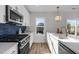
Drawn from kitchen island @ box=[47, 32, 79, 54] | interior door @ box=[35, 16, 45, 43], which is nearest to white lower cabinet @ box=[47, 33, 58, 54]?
kitchen island @ box=[47, 32, 79, 54]

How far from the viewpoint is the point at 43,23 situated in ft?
27.8

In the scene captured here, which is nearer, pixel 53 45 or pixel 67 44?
pixel 67 44

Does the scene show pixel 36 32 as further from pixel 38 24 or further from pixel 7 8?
pixel 7 8

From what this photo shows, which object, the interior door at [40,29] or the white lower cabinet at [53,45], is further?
the interior door at [40,29]

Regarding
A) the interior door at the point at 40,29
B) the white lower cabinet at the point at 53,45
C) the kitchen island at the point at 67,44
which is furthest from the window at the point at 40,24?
the kitchen island at the point at 67,44

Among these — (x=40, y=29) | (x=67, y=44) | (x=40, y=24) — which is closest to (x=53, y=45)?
(x=67, y=44)

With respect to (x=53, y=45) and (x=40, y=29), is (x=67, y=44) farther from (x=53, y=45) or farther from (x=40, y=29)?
(x=40, y=29)

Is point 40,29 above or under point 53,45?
above

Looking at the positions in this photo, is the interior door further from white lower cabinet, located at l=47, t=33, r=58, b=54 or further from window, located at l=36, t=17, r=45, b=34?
white lower cabinet, located at l=47, t=33, r=58, b=54

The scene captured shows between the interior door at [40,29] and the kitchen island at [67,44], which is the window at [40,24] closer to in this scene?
the interior door at [40,29]

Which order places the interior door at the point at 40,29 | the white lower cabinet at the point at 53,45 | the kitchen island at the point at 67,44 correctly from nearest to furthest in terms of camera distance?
the kitchen island at the point at 67,44, the white lower cabinet at the point at 53,45, the interior door at the point at 40,29
